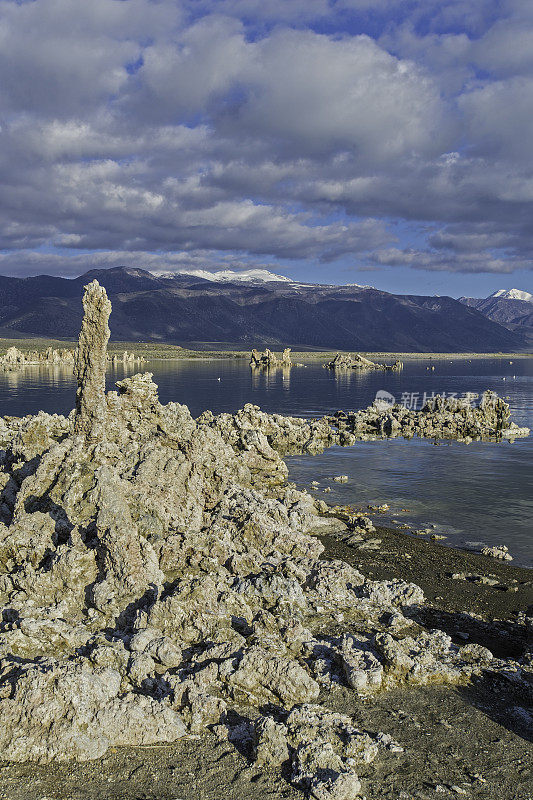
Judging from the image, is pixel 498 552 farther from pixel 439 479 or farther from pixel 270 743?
pixel 270 743

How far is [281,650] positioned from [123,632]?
12.0 ft

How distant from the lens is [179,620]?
13094 millimetres

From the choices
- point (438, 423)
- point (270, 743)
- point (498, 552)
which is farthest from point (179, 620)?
point (438, 423)

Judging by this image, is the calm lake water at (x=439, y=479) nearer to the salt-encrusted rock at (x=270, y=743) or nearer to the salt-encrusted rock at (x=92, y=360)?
the salt-encrusted rock at (x=92, y=360)

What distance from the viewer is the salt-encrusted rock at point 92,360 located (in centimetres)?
2095

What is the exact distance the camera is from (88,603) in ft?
46.3

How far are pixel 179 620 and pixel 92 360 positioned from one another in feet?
37.7

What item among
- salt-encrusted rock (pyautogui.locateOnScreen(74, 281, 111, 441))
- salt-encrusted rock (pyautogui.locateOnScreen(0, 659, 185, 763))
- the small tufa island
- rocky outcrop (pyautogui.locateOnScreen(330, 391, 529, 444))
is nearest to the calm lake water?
rocky outcrop (pyautogui.locateOnScreen(330, 391, 529, 444))

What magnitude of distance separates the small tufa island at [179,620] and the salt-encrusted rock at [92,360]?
7 cm

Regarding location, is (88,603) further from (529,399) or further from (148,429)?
(529,399)

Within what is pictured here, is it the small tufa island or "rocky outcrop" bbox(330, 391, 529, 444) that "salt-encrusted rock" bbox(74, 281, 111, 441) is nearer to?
the small tufa island

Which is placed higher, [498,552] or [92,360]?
[92,360]

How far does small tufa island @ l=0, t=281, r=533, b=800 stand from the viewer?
32.5 feet

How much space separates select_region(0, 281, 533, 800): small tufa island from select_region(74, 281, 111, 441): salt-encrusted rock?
7 centimetres
